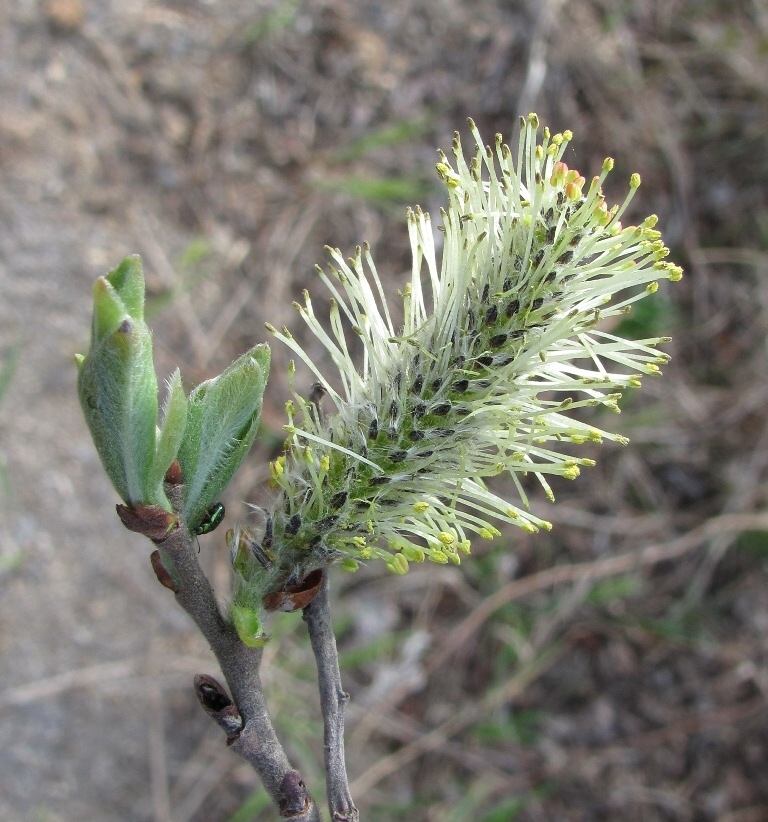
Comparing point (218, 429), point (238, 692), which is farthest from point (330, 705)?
point (218, 429)

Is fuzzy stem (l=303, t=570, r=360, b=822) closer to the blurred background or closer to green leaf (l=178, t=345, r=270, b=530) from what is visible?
green leaf (l=178, t=345, r=270, b=530)

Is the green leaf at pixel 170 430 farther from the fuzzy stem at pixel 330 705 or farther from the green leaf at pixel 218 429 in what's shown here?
the fuzzy stem at pixel 330 705

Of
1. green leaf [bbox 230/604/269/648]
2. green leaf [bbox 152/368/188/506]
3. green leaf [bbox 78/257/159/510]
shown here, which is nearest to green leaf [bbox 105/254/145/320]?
green leaf [bbox 78/257/159/510]

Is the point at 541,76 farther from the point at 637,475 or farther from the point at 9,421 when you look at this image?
the point at 9,421

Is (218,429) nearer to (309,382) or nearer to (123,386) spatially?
(123,386)

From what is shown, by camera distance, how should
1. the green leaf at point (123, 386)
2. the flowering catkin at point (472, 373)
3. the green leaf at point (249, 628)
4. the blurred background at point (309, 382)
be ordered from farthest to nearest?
the blurred background at point (309, 382) < the flowering catkin at point (472, 373) < the green leaf at point (249, 628) < the green leaf at point (123, 386)

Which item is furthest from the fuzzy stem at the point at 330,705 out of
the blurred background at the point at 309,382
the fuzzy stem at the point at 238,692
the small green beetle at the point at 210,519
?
the blurred background at the point at 309,382
